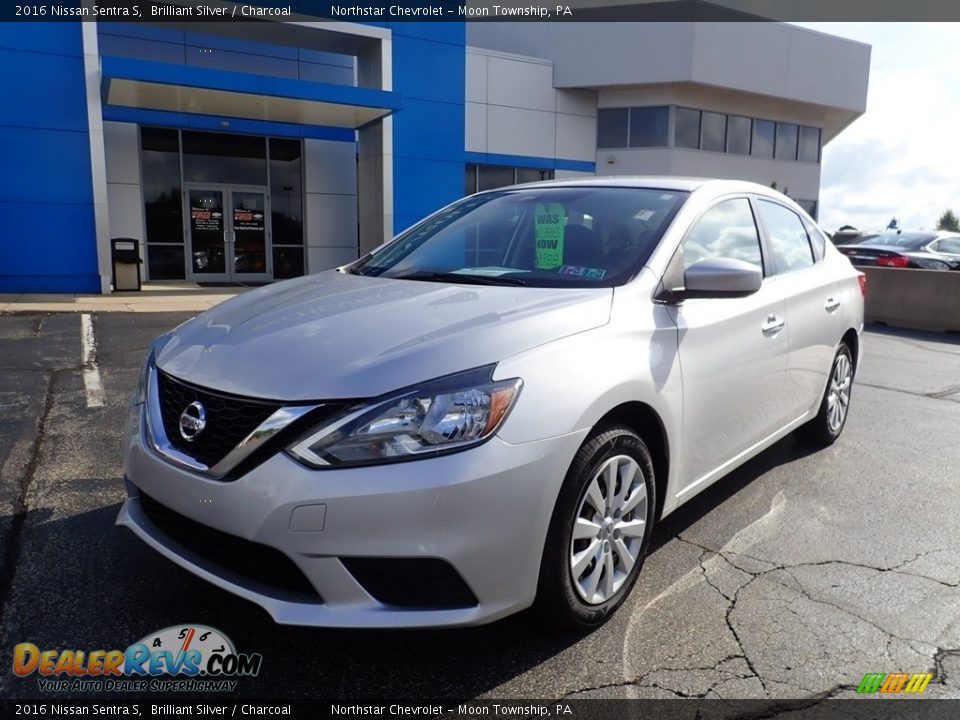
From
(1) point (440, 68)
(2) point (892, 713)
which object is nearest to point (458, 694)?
(2) point (892, 713)

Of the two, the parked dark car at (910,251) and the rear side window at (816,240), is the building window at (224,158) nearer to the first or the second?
the parked dark car at (910,251)

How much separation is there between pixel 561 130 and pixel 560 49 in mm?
2505

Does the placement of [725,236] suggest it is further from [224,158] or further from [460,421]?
[224,158]

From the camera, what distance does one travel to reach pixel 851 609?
3.00m

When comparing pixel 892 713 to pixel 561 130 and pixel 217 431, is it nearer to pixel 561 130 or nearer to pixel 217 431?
pixel 217 431

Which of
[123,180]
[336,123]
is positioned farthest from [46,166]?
[336,123]

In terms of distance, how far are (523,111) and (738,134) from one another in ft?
26.0

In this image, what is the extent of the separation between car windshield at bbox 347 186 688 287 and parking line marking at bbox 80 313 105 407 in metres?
3.06

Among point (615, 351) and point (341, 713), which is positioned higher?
point (615, 351)

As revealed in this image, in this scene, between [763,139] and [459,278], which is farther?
[763,139]

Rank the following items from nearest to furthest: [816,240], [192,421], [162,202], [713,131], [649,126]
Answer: [192,421] < [816,240] < [162,202] < [649,126] < [713,131]

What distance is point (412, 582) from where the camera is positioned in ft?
7.43

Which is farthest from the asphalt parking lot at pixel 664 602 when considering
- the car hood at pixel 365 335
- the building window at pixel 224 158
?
the building window at pixel 224 158

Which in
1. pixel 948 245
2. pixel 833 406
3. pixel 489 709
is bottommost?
pixel 489 709
